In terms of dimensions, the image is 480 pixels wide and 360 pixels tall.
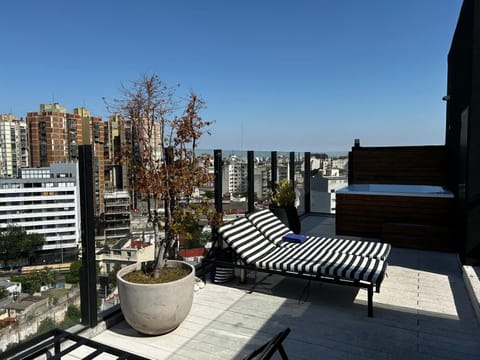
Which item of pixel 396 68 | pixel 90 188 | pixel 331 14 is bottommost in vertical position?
pixel 90 188

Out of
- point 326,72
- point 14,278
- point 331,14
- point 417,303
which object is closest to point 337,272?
point 417,303

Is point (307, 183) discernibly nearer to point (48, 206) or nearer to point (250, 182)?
point (250, 182)

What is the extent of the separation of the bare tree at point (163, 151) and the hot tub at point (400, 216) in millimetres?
4148

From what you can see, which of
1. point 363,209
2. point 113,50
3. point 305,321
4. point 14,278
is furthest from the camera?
point 113,50

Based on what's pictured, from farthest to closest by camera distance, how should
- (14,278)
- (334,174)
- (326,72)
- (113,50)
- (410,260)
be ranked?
(326,72) → (113,50) → (334,174) → (410,260) → (14,278)

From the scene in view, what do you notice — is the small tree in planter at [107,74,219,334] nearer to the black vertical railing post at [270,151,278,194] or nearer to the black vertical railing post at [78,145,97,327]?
the black vertical railing post at [78,145,97,327]

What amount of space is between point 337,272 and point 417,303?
0.99 m

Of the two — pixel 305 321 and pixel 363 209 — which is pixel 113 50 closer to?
pixel 363 209

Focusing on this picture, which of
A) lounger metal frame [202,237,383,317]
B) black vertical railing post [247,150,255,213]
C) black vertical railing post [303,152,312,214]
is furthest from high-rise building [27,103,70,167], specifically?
black vertical railing post [303,152,312,214]

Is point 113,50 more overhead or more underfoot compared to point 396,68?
more overhead

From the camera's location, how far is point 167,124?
3.37 meters

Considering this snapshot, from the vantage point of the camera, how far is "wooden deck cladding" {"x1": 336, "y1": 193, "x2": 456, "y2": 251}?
19.1 ft

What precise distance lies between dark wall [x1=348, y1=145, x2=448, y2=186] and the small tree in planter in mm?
6430

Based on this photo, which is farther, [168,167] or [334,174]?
[334,174]
